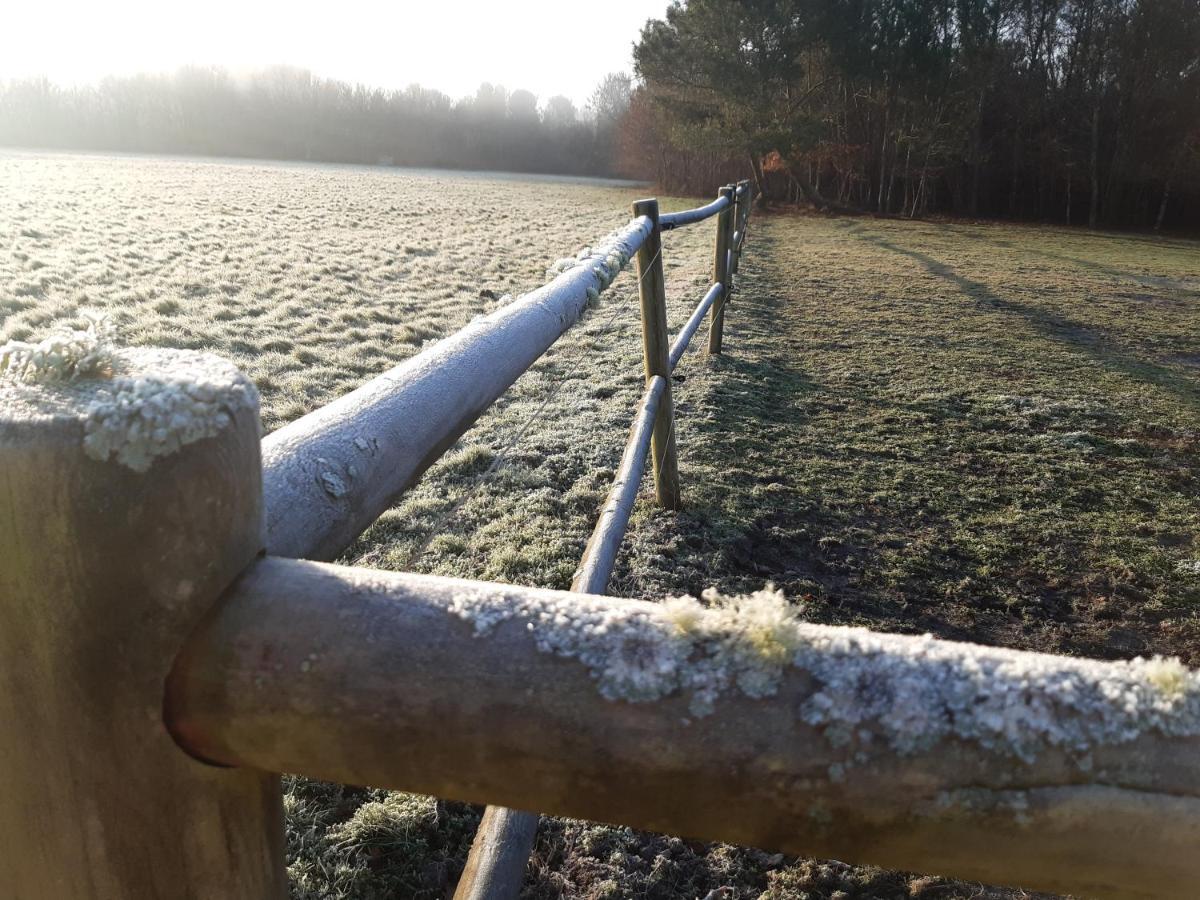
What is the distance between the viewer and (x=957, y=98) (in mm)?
24781

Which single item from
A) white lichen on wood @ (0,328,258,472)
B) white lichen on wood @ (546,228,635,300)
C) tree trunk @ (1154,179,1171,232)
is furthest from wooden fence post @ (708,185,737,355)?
tree trunk @ (1154,179,1171,232)

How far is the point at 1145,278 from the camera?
11914 millimetres

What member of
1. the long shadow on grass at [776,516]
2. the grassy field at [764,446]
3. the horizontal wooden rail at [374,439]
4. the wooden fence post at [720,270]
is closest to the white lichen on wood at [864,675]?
the horizontal wooden rail at [374,439]

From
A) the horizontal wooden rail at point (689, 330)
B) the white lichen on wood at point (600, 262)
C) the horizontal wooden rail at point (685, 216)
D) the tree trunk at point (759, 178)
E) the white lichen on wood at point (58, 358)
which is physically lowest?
the horizontal wooden rail at point (689, 330)

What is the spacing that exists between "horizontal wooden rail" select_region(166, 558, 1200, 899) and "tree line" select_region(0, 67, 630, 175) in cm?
5297

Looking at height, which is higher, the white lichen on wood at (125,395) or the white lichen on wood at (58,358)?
the white lichen on wood at (58,358)

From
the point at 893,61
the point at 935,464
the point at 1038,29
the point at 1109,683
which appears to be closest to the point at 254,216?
the point at 935,464

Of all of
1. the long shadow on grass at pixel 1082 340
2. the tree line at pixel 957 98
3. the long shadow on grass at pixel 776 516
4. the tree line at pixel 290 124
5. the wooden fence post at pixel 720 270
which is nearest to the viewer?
the long shadow on grass at pixel 776 516

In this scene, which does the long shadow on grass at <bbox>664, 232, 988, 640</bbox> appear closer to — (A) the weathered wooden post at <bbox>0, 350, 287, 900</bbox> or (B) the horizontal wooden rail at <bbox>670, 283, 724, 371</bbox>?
(B) the horizontal wooden rail at <bbox>670, 283, 724, 371</bbox>

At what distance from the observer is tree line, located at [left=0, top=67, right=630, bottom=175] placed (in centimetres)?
4738

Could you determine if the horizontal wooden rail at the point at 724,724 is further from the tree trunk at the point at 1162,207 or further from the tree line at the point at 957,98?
the tree trunk at the point at 1162,207

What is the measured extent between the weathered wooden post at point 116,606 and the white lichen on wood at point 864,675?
19 centimetres

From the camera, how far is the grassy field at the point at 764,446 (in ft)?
6.29

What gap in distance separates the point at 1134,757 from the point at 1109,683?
0.14 ft
